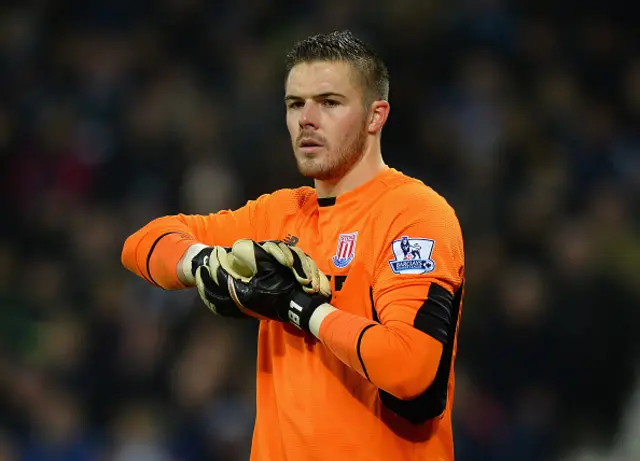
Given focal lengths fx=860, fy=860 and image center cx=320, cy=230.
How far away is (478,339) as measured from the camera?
4641mm

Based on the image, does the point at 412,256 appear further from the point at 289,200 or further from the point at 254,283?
the point at 289,200

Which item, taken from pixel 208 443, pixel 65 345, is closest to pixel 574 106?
pixel 208 443

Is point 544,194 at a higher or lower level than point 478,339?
higher

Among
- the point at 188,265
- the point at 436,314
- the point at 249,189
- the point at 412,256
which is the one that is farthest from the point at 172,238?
the point at 249,189

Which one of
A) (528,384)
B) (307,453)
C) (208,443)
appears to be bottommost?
(208,443)

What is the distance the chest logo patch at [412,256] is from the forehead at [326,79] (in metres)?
0.52

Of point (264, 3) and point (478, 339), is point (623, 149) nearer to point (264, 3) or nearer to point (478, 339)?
point (478, 339)

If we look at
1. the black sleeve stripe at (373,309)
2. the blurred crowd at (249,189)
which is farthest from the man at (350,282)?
the blurred crowd at (249,189)

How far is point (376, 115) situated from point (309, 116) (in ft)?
0.75

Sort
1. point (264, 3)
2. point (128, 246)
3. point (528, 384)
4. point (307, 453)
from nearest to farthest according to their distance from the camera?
point (307, 453) → point (128, 246) → point (528, 384) → point (264, 3)

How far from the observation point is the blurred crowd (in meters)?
4.59

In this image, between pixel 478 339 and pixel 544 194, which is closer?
pixel 478 339

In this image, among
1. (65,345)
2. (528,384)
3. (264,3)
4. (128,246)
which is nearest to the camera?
(128,246)

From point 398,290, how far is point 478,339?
257 cm
